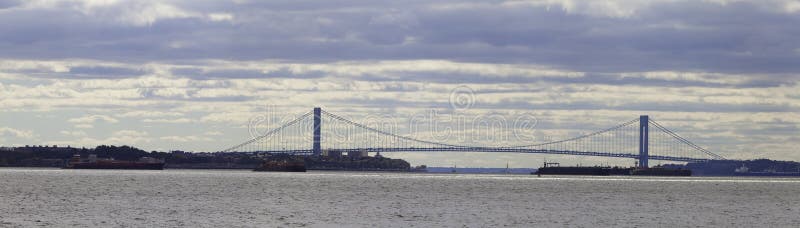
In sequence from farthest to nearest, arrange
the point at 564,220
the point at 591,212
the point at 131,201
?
the point at 131,201 → the point at 591,212 → the point at 564,220

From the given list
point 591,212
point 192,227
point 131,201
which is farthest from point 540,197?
point 192,227

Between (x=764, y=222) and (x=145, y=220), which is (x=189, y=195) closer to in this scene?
(x=145, y=220)

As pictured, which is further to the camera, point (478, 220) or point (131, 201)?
point (131, 201)

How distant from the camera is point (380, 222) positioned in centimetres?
6669

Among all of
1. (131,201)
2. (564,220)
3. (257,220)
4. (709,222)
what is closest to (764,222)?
(709,222)

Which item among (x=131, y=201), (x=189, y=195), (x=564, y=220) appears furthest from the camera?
(x=189, y=195)

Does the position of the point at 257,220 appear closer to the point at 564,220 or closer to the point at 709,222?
the point at 564,220

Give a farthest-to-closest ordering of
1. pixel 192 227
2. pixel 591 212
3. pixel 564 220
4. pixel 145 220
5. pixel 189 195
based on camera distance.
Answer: pixel 189 195
pixel 591 212
pixel 564 220
pixel 145 220
pixel 192 227

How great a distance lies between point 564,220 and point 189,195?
34.9 m

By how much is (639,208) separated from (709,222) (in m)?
14.6

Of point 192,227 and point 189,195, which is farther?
point 189,195

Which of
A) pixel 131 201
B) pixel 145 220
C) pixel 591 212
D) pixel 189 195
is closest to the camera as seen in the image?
pixel 145 220

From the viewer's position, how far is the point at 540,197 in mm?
104500

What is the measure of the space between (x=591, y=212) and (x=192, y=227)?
26627 millimetres
